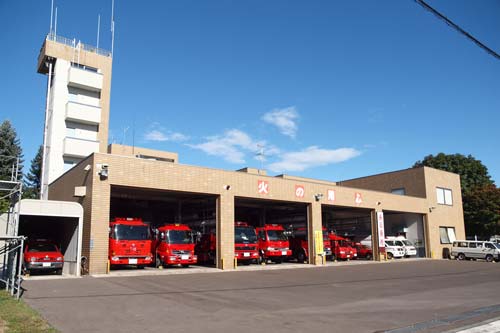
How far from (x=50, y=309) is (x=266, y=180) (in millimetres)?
17633

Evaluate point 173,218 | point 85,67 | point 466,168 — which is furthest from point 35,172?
point 466,168

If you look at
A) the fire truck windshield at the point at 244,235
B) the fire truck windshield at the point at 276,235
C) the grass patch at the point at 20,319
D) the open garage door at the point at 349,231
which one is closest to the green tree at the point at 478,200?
the open garage door at the point at 349,231

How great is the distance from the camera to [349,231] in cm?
3697

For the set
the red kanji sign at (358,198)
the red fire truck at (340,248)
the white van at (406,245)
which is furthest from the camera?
the white van at (406,245)

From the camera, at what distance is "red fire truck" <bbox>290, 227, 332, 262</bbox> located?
2841 centimetres

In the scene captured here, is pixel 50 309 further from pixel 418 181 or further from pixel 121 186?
pixel 418 181

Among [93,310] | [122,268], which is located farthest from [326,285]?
[122,268]

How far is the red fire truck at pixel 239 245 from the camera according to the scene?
24.1 m

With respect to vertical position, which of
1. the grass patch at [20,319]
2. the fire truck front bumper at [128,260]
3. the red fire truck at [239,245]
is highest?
the red fire truck at [239,245]

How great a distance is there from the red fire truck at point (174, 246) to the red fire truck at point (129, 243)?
1230 millimetres

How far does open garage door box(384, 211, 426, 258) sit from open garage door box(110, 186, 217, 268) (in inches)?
737

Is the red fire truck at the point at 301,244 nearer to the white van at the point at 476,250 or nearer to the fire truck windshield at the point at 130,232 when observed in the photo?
the fire truck windshield at the point at 130,232

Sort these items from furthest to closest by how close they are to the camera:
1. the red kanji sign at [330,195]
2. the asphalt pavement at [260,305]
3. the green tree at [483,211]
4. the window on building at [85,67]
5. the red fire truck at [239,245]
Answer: the green tree at [483,211], the window on building at [85,67], the red kanji sign at [330,195], the red fire truck at [239,245], the asphalt pavement at [260,305]

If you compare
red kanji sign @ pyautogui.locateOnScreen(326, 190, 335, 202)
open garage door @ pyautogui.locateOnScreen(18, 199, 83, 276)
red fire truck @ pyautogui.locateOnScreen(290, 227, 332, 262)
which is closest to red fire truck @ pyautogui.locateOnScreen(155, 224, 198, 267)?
open garage door @ pyautogui.locateOnScreen(18, 199, 83, 276)
